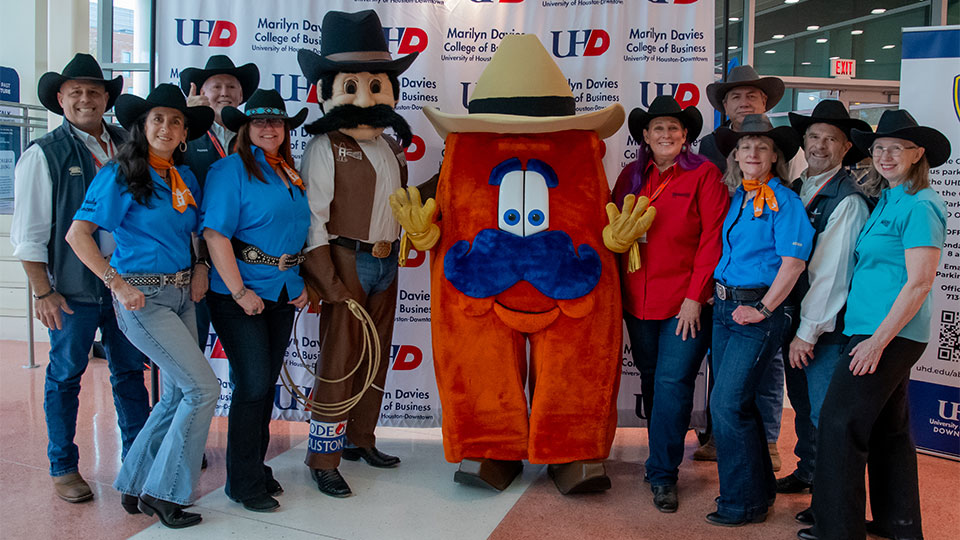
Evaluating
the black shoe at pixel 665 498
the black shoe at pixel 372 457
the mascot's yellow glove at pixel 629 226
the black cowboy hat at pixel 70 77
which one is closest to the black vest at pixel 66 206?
the black cowboy hat at pixel 70 77

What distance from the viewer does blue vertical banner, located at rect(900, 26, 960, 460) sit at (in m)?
3.59

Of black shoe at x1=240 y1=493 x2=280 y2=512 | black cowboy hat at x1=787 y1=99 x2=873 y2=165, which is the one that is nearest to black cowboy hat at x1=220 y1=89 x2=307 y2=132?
black shoe at x1=240 y1=493 x2=280 y2=512

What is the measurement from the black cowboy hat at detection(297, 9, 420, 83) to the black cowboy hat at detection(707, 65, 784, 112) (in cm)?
145

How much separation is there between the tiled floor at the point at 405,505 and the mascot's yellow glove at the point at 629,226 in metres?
1.01

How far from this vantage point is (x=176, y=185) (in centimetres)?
262

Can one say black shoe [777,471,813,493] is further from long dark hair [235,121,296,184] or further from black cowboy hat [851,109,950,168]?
long dark hair [235,121,296,184]

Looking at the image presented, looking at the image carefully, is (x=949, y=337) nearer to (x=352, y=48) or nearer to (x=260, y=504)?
(x=352, y=48)

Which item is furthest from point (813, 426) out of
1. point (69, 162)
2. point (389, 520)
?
point (69, 162)

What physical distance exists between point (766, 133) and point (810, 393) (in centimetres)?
97

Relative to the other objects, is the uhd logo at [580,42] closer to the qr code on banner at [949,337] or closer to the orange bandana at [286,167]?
the orange bandana at [286,167]

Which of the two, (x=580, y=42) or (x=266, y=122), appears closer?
(x=266, y=122)

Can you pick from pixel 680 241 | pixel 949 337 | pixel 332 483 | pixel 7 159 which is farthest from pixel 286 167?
pixel 7 159

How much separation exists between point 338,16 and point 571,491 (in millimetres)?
2217

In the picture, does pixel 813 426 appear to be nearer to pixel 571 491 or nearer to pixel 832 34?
pixel 571 491
